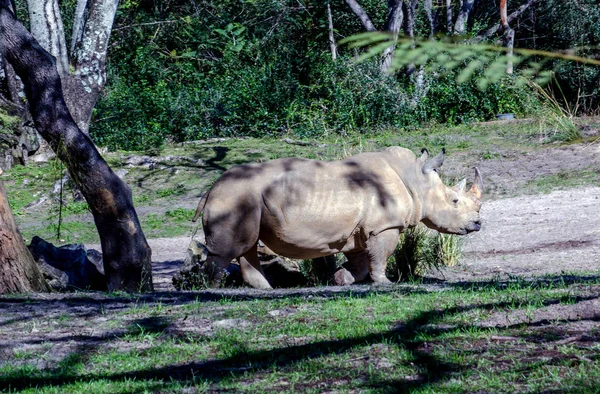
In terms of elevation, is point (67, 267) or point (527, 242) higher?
point (67, 267)

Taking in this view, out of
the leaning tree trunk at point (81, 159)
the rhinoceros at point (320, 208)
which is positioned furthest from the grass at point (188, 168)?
the leaning tree trunk at point (81, 159)

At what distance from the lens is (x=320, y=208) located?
8.92 m

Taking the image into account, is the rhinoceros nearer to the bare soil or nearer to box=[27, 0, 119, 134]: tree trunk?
the bare soil

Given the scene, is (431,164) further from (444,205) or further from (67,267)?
(67,267)

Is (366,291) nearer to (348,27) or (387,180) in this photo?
(387,180)

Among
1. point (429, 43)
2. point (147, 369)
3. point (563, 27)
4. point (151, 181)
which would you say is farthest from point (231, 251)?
point (563, 27)

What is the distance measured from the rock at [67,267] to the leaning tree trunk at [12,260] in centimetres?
129

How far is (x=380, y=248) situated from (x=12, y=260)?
3.55m

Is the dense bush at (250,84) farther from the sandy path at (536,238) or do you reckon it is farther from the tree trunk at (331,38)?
the sandy path at (536,238)

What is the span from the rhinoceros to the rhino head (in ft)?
0.05

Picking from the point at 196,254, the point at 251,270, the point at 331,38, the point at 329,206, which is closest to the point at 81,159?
the point at 196,254

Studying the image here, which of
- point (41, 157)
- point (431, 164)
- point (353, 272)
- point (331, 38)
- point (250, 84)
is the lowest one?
point (353, 272)

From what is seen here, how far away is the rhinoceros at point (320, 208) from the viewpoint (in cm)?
876

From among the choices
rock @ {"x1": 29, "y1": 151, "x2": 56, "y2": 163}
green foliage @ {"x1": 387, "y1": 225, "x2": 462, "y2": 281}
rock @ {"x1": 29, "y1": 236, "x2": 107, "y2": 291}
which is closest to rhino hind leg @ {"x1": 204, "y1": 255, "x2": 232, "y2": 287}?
rock @ {"x1": 29, "y1": 236, "x2": 107, "y2": 291}
